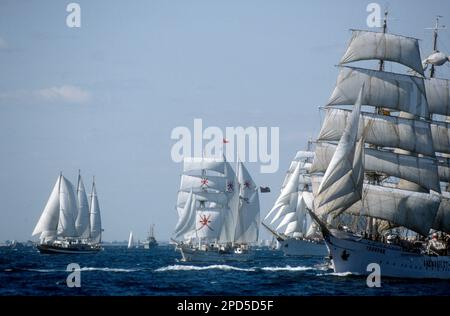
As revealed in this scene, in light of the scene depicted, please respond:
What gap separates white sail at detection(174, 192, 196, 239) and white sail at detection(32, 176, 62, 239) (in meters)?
35.6

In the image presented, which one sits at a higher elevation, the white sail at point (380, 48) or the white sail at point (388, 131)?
the white sail at point (380, 48)

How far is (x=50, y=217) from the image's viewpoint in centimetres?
14800

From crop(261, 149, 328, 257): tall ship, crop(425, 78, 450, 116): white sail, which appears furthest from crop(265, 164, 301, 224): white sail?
crop(425, 78, 450, 116): white sail

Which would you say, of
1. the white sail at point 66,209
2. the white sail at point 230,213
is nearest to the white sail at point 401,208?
the white sail at point 230,213

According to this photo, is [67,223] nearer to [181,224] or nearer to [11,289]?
[181,224]

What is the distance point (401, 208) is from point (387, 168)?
6254 mm

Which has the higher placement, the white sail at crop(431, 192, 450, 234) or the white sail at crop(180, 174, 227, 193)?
the white sail at crop(180, 174, 227, 193)

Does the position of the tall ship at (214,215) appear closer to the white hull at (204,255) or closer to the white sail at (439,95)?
the white hull at (204,255)

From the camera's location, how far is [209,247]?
4742 inches

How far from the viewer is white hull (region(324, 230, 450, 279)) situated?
83.6m

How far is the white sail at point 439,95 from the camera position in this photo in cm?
10219

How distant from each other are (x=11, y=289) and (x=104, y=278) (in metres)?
14.2

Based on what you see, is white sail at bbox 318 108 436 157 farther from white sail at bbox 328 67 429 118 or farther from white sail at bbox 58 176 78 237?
white sail at bbox 58 176 78 237
